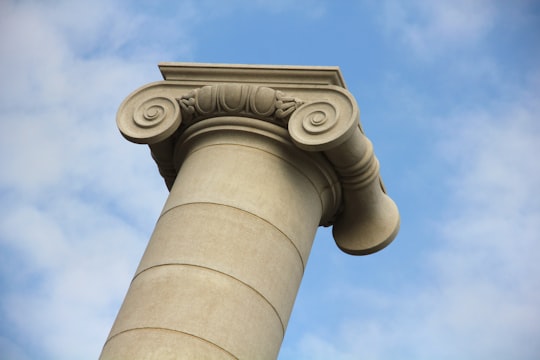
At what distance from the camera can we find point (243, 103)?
21.6m

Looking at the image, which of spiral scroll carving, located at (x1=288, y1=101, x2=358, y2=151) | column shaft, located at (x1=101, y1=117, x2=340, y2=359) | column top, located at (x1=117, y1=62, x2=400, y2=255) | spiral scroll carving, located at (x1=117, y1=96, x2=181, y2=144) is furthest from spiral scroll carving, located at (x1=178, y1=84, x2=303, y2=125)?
spiral scroll carving, located at (x1=117, y1=96, x2=181, y2=144)

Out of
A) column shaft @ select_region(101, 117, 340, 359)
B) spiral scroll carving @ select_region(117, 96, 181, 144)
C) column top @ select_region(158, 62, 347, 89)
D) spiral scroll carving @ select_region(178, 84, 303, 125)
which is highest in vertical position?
column top @ select_region(158, 62, 347, 89)

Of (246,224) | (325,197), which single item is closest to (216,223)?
(246,224)

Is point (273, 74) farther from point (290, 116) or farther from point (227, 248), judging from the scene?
point (227, 248)

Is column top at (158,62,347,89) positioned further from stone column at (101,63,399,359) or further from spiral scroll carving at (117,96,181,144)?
spiral scroll carving at (117,96,181,144)

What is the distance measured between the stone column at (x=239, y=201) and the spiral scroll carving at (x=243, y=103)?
0.03m

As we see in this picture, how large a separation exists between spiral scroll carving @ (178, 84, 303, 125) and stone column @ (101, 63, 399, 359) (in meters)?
0.03

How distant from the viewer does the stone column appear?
18.0 meters

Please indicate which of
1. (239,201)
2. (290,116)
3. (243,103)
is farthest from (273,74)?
(239,201)

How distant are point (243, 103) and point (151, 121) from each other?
2.71m

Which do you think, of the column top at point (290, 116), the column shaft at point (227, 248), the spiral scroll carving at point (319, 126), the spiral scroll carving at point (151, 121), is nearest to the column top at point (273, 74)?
the column top at point (290, 116)

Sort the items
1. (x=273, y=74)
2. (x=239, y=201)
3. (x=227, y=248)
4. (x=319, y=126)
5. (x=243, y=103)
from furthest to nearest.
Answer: (x=273, y=74) → (x=243, y=103) → (x=319, y=126) → (x=239, y=201) → (x=227, y=248)

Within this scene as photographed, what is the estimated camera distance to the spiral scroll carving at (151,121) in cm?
2208

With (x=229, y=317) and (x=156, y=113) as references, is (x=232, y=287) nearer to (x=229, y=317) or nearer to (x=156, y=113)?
(x=229, y=317)
